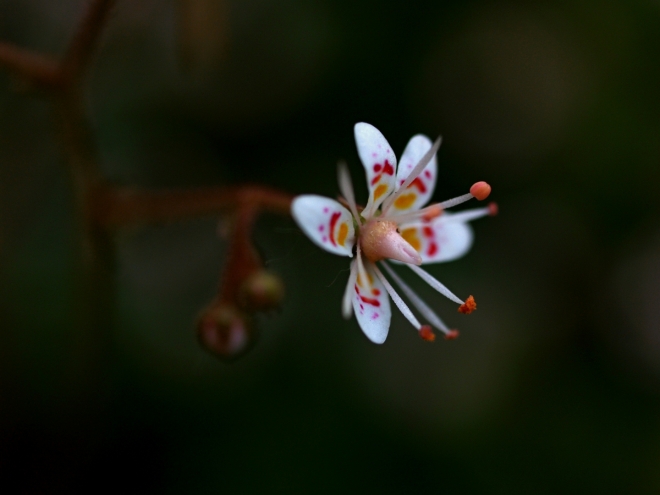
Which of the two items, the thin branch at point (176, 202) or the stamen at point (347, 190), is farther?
the thin branch at point (176, 202)

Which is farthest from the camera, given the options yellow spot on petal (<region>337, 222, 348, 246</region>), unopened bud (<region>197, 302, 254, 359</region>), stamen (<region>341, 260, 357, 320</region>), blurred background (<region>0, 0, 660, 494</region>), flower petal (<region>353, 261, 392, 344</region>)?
blurred background (<region>0, 0, 660, 494</region>)

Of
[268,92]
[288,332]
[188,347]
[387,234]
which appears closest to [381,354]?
[288,332]

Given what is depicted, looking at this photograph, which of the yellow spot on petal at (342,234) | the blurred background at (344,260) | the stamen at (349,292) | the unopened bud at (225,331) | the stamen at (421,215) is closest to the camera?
the stamen at (349,292)

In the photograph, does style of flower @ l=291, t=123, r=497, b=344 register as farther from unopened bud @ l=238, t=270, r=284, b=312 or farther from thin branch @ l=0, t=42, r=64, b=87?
thin branch @ l=0, t=42, r=64, b=87

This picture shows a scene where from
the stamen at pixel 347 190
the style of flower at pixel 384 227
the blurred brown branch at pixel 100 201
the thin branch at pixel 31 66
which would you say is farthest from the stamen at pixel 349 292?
the thin branch at pixel 31 66

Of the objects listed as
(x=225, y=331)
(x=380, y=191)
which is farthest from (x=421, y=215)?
(x=225, y=331)

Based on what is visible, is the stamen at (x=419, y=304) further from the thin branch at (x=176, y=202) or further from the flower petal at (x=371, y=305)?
the thin branch at (x=176, y=202)

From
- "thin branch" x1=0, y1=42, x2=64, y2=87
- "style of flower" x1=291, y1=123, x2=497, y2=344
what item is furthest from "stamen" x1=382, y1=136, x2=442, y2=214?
"thin branch" x1=0, y1=42, x2=64, y2=87

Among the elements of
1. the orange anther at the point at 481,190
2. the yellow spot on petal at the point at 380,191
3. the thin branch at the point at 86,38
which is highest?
the thin branch at the point at 86,38
